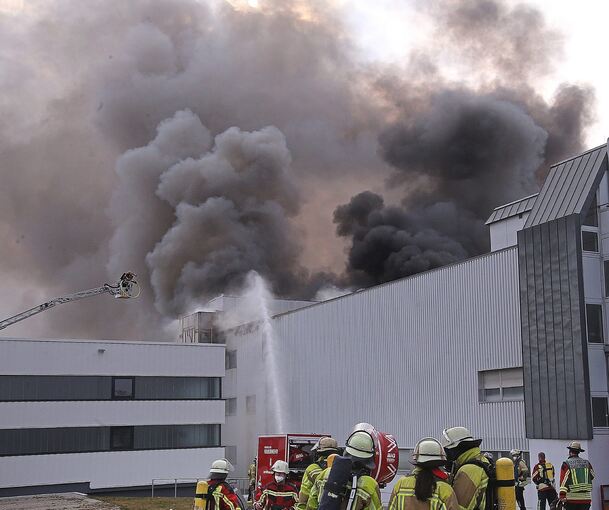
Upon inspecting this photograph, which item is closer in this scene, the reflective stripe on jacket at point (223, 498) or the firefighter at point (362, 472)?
the firefighter at point (362, 472)

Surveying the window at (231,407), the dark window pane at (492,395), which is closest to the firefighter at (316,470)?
the dark window pane at (492,395)

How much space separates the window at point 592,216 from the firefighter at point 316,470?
1493cm

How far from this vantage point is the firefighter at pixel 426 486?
5617mm

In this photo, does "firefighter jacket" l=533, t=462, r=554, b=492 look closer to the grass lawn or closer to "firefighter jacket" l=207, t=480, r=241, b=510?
"firefighter jacket" l=207, t=480, r=241, b=510

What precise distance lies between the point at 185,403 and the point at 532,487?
68.3 feet

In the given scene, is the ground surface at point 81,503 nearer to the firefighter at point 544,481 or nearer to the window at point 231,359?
the window at point 231,359

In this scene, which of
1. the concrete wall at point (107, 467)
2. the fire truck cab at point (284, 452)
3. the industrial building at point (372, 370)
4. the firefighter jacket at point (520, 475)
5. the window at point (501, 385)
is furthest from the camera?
the concrete wall at point (107, 467)

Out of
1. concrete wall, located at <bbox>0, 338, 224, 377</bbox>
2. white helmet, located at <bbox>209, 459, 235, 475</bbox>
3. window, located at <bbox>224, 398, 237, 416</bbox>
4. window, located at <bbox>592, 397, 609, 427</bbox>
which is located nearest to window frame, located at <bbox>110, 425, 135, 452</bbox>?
concrete wall, located at <bbox>0, 338, 224, 377</bbox>

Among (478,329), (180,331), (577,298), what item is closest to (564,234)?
(577,298)

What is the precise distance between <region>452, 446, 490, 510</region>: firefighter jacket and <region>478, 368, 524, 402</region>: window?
57.3 ft

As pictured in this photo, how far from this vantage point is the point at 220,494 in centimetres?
859

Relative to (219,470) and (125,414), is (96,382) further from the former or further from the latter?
(219,470)

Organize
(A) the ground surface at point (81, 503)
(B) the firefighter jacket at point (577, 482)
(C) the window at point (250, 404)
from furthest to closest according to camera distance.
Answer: (C) the window at point (250, 404) → (A) the ground surface at point (81, 503) → (B) the firefighter jacket at point (577, 482)

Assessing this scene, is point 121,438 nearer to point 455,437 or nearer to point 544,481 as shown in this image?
point 544,481
